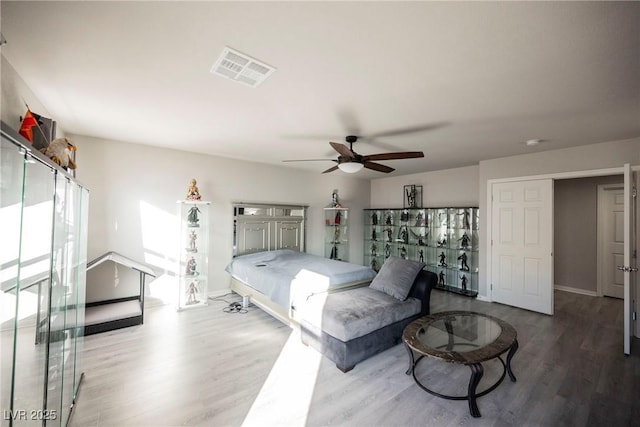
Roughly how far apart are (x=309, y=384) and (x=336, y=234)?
13.8 feet

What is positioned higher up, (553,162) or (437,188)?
(553,162)

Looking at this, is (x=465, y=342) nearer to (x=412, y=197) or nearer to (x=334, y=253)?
(x=334, y=253)

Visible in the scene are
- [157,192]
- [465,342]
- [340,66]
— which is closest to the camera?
[340,66]

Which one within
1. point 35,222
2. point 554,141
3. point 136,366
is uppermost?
point 554,141

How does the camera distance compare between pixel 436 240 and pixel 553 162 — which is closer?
pixel 553 162

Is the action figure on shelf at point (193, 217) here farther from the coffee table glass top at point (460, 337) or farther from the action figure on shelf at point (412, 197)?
the action figure on shelf at point (412, 197)

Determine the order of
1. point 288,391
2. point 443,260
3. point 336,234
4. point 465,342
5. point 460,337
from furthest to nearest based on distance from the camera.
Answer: point 336,234 → point 443,260 → point 460,337 → point 465,342 → point 288,391

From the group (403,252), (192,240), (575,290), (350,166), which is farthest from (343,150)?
(575,290)

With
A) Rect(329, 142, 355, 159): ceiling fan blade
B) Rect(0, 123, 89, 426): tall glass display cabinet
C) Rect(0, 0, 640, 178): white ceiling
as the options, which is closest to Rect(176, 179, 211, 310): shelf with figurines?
Rect(0, 0, 640, 178): white ceiling

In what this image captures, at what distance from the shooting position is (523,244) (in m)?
4.21

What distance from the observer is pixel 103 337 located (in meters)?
3.02

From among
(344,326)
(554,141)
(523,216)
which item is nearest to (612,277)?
(523,216)

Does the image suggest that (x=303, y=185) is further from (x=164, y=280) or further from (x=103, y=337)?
(x=103, y=337)

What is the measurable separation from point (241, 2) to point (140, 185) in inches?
143
